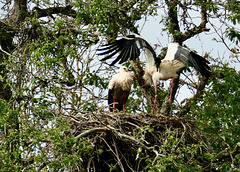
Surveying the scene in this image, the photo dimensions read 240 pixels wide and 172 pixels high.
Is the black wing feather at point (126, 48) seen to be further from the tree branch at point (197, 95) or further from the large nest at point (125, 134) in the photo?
the tree branch at point (197, 95)

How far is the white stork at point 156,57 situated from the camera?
745 cm

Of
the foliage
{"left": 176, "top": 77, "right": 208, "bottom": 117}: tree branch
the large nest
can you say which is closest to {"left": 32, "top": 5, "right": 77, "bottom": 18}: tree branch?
the foliage

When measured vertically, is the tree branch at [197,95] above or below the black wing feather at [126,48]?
below

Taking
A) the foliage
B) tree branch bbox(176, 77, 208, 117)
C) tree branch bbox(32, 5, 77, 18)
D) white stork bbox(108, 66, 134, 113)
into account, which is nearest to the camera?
the foliage

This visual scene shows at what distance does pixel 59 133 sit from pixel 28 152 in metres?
0.95

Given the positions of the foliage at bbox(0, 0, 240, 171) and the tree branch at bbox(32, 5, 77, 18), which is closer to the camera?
the foliage at bbox(0, 0, 240, 171)

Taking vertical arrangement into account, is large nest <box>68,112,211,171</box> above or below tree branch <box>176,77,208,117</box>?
below

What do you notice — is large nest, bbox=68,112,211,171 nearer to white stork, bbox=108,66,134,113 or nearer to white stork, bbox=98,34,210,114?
white stork, bbox=98,34,210,114

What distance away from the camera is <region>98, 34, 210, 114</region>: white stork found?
745cm

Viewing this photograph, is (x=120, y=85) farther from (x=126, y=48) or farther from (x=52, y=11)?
(x=52, y=11)

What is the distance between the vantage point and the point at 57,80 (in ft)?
24.8

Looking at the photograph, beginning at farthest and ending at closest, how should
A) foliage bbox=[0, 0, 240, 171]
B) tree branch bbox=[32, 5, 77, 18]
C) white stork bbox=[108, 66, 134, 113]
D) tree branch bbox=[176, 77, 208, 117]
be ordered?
tree branch bbox=[32, 5, 77, 18] → tree branch bbox=[176, 77, 208, 117] → white stork bbox=[108, 66, 134, 113] → foliage bbox=[0, 0, 240, 171]

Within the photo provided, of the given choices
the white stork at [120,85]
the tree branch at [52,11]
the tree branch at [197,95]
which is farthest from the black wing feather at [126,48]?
the tree branch at [52,11]

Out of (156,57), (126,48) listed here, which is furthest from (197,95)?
(126,48)
